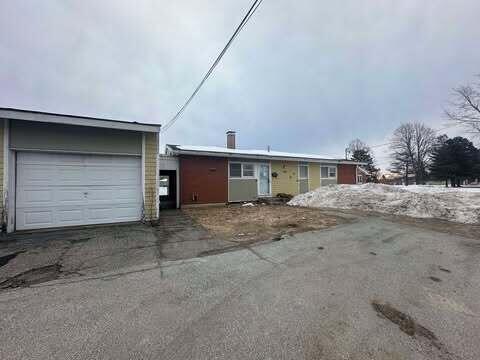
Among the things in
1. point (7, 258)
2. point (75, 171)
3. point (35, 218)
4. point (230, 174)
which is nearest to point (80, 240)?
point (7, 258)

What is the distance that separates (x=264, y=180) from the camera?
14328 millimetres

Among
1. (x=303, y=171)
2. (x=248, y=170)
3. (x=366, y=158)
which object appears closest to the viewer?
(x=248, y=170)

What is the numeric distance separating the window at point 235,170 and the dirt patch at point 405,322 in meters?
11.0

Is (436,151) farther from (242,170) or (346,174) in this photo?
(242,170)

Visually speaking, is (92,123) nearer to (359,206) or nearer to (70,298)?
(70,298)

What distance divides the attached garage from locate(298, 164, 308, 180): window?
11.0 m

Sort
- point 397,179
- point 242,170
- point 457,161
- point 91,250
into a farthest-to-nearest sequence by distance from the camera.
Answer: point 397,179, point 457,161, point 242,170, point 91,250

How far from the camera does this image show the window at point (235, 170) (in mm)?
13217

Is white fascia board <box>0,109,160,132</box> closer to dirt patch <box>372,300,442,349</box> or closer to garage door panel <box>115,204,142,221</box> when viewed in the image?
garage door panel <box>115,204,142,221</box>

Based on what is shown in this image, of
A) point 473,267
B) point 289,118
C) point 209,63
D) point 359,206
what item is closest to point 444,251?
point 473,267

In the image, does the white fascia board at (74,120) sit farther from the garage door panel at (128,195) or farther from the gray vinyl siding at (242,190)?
the gray vinyl siding at (242,190)

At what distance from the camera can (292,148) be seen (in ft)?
111

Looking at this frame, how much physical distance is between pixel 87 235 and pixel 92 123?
3497mm

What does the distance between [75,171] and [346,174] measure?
1884 centimetres
